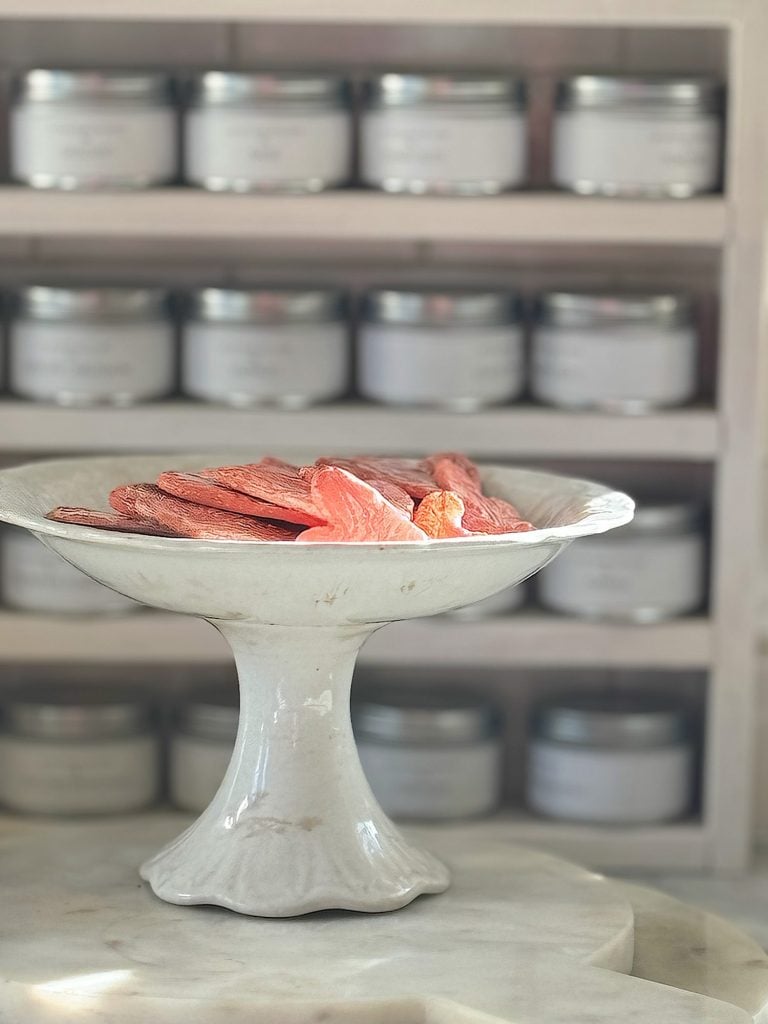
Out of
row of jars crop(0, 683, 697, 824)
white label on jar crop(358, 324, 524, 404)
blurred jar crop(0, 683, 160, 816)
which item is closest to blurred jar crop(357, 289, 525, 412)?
white label on jar crop(358, 324, 524, 404)

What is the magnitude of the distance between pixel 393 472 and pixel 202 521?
0.57ft

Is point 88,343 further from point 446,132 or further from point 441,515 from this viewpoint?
point 441,515

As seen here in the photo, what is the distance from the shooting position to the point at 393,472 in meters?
1.10

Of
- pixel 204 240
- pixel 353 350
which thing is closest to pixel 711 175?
pixel 353 350

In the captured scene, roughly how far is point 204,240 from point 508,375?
0.36 meters

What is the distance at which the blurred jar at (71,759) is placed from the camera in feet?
5.42

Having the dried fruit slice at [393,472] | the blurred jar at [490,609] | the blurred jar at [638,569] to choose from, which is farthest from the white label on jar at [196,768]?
the dried fruit slice at [393,472]

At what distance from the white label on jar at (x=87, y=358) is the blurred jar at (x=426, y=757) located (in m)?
0.39

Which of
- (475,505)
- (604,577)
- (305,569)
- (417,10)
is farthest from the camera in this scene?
(604,577)

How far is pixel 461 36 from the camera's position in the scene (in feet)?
5.53

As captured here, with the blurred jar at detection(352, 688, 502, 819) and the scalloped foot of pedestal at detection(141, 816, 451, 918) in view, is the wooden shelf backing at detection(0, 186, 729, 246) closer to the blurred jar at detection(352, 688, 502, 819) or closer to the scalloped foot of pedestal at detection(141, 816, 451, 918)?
the blurred jar at detection(352, 688, 502, 819)

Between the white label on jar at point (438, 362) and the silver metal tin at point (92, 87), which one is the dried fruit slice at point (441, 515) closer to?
the white label on jar at point (438, 362)

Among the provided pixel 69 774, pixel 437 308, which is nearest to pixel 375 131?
pixel 437 308

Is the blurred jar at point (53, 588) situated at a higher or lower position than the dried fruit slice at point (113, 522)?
lower
